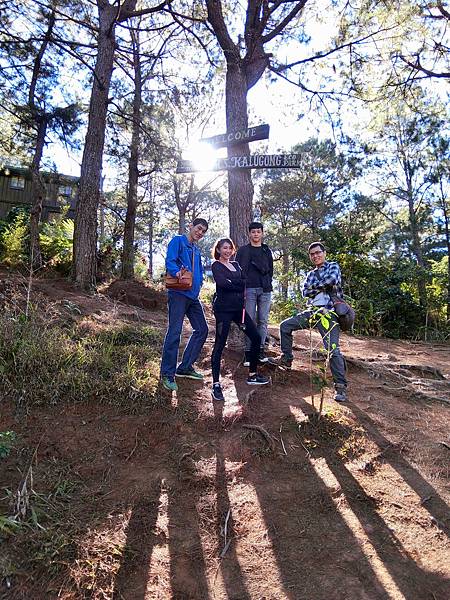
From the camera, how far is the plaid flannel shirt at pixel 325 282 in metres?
4.03

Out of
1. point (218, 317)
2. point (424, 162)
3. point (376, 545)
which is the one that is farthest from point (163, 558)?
point (424, 162)

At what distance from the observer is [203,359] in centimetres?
480

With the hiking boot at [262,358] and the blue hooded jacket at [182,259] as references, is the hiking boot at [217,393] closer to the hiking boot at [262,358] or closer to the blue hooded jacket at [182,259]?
the hiking boot at [262,358]

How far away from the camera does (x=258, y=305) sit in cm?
478

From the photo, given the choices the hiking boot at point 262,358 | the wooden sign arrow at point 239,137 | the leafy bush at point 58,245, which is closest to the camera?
the hiking boot at point 262,358

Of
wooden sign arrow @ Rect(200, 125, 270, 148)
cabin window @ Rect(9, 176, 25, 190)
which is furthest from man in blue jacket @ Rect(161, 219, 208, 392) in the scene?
cabin window @ Rect(9, 176, 25, 190)

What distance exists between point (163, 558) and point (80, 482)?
85cm

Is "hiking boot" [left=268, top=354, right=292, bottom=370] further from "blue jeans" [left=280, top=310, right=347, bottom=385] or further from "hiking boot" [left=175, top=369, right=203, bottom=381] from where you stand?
"hiking boot" [left=175, top=369, right=203, bottom=381]

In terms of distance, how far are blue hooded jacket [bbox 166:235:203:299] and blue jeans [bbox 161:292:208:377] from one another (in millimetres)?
97

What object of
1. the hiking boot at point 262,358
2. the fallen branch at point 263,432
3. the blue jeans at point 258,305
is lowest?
the fallen branch at point 263,432

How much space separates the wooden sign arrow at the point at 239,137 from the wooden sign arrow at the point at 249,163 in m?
0.21

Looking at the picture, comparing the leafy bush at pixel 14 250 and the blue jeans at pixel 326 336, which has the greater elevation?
the leafy bush at pixel 14 250

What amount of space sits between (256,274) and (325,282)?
93 centimetres

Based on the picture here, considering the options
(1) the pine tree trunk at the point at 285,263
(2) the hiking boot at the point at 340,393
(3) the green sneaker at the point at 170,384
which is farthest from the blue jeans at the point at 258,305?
(1) the pine tree trunk at the point at 285,263
